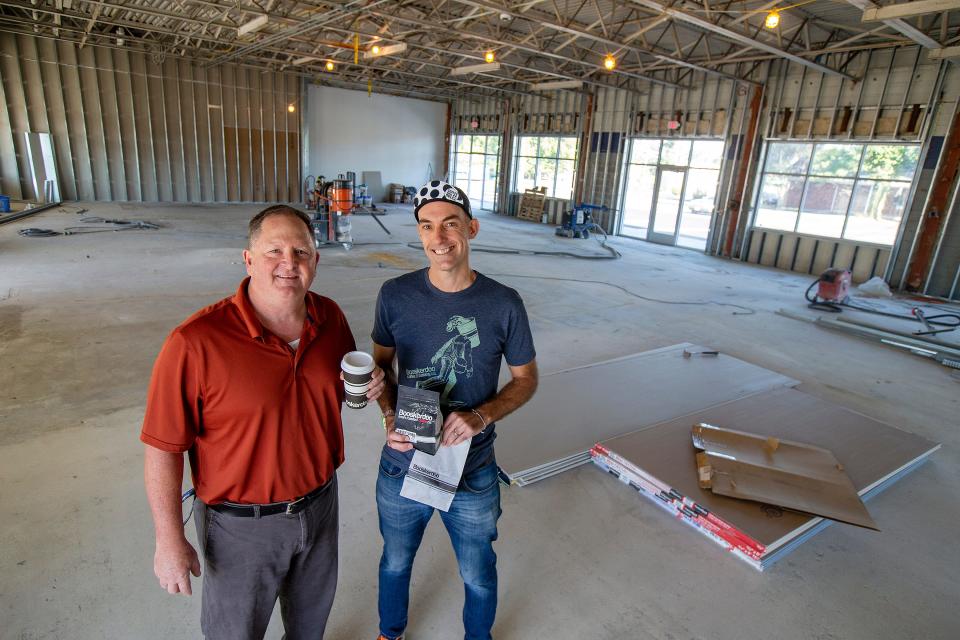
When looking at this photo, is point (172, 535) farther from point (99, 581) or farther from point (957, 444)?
point (957, 444)

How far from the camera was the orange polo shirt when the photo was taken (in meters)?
1.46

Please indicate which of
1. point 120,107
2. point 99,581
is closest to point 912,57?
point 99,581

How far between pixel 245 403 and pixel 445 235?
2.83 ft

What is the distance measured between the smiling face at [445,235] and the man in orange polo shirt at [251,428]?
1.37 feet

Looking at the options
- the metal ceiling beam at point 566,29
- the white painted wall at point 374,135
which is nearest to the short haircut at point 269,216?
the metal ceiling beam at point 566,29

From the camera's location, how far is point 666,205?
16.6 meters

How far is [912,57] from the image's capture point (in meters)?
10.8

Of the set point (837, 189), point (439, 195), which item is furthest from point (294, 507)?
point (837, 189)

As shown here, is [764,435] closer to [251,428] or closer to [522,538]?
[522,538]

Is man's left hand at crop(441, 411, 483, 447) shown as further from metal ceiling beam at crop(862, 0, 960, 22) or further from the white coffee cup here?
metal ceiling beam at crop(862, 0, 960, 22)

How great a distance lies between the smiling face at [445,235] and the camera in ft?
6.15

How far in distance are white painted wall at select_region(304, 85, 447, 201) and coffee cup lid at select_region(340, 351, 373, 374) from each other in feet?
67.6

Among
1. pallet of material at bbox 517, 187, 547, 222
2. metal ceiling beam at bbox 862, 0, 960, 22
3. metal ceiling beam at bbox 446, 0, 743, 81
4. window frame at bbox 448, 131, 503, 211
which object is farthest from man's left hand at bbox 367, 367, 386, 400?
window frame at bbox 448, 131, 503, 211

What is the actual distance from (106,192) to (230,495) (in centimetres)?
2033
